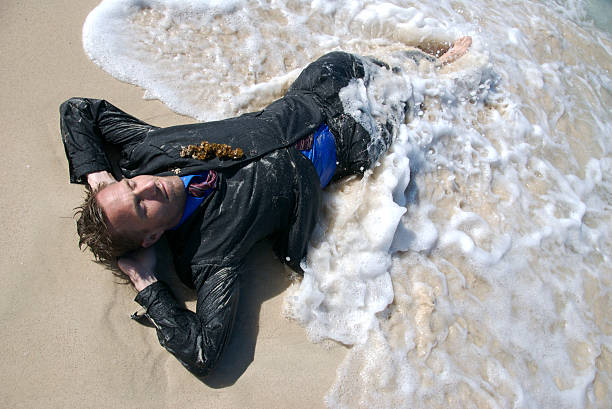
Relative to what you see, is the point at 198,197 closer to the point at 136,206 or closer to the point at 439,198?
the point at 136,206

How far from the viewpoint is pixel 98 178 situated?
9.09 feet

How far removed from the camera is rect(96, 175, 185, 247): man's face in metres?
2.41

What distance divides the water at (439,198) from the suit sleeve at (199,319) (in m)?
0.49

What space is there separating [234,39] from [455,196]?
2.49m

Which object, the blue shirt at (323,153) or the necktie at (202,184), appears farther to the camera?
the blue shirt at (323,153)

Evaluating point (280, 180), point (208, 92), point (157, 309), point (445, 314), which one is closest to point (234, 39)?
point (208, 92)

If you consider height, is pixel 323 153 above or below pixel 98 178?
above

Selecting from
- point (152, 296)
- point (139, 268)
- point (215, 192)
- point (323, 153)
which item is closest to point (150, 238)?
point (139, 268)

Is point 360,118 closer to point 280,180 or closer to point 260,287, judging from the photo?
point 280,180

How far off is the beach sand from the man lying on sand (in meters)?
0.17

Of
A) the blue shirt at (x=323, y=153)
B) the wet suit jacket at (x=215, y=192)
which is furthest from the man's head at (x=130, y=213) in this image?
the blue shirt at (x=323, y=153)

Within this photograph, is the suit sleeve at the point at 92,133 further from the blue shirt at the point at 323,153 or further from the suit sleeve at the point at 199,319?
the blue shirt at the point at 323,153

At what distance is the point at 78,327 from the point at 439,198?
2.73 m

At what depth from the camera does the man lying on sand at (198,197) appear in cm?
250
